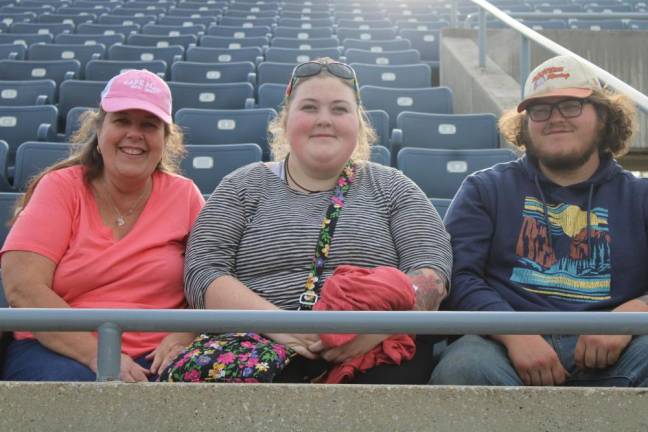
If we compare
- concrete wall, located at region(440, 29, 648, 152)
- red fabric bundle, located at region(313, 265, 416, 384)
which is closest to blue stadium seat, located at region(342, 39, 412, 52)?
concrete wall, located at region(440, 29, 648, 152)

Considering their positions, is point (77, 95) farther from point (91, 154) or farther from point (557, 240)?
point (557, 240)

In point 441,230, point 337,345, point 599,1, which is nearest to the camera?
point 337,345

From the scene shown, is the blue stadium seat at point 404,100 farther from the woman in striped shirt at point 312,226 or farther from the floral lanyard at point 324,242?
the floral lanyard at point 324,242

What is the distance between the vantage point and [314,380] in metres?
1.92

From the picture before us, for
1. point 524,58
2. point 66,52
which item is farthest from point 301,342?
point 66,52

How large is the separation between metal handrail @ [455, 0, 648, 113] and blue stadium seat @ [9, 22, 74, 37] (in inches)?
214

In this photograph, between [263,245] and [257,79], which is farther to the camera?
[257,79]

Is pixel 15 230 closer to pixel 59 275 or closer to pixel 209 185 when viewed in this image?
pixel 59 275

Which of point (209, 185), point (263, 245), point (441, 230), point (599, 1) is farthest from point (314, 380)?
point (599, 1)

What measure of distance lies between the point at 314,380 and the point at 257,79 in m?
4.83

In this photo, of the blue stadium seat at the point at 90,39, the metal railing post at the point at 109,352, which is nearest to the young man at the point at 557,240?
the metal railing post at the point at 109,352

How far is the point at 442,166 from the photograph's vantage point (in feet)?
12.2

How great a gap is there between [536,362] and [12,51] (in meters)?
6.89

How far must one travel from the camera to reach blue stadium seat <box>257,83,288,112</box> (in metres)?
Answer: 5.31
